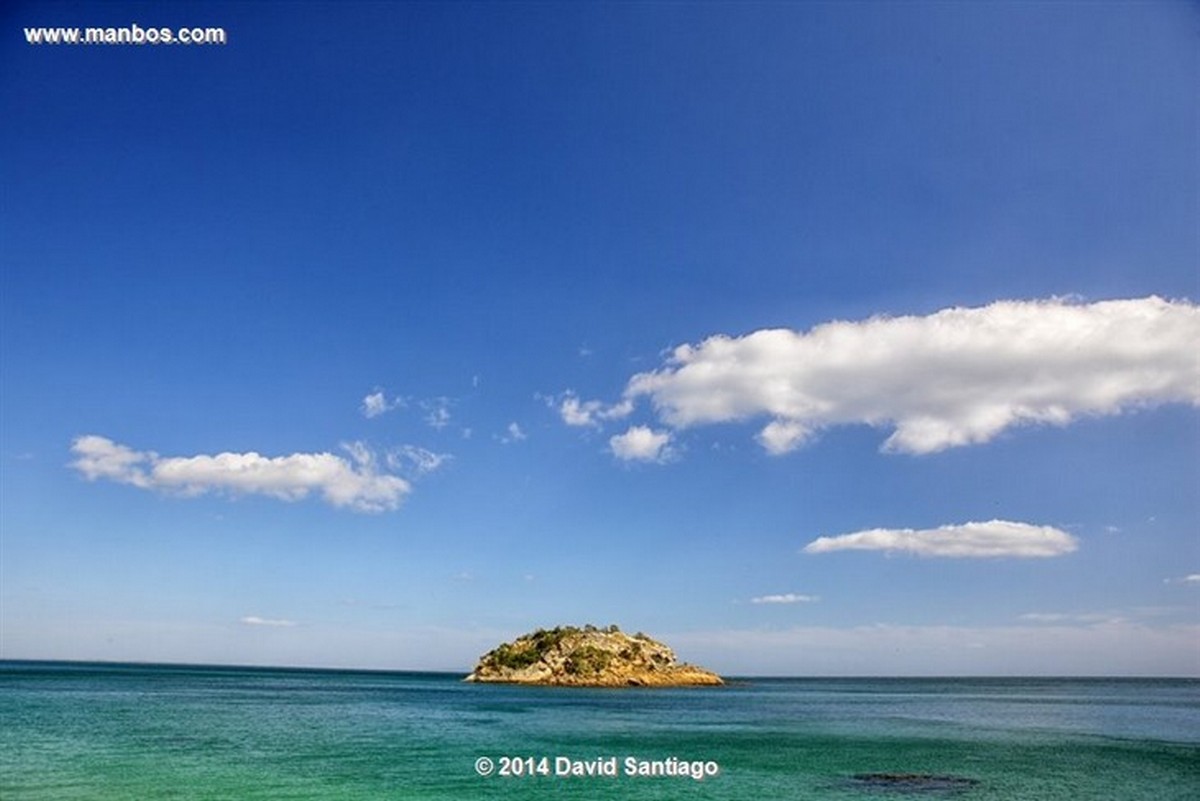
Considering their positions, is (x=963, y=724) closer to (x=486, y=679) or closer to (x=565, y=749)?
(x=565, y=749)

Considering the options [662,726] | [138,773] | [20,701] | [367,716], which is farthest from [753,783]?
[20,701]

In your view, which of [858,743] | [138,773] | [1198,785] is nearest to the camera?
[138,773]

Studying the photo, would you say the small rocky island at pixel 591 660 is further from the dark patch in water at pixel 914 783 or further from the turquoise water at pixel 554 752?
the dark patch in water at pixel 914 783

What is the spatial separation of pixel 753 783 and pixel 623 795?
226 inches

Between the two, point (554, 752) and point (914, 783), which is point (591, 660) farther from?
point (914, 783)

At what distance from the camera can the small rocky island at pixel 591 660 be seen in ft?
326

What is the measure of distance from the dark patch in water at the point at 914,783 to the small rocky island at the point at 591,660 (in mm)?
74803

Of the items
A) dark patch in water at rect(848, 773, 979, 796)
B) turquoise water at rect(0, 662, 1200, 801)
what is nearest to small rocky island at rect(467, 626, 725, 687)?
turquoise water at rect(0, 662, 1200, 801)

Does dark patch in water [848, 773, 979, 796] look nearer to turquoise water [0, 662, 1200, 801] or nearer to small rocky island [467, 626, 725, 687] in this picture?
turquoise water [0, 662, 1200, 801]

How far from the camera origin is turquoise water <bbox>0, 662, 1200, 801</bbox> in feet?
77.3

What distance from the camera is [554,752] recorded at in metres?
34.5

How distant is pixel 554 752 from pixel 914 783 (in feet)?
52.8

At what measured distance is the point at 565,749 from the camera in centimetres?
3572

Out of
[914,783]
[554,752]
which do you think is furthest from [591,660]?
[914,783]
